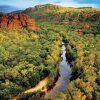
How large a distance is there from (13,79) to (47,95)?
916 centimetres

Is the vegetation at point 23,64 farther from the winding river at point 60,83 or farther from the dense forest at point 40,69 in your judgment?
the winding river at point 60,83

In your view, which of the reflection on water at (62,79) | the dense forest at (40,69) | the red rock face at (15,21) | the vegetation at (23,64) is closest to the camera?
the dense forest at (40,69)

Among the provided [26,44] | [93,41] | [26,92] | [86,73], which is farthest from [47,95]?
[93,41]

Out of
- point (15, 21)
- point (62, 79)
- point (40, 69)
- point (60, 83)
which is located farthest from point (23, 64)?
point (15, 21)

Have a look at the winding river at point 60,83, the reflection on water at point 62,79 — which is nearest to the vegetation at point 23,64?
the winding river at point 60,83

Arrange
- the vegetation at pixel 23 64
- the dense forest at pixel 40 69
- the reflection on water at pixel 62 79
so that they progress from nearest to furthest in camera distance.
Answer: the dense forest at pixel 40 69 → the vegetation at pixel 23 64 → the reflection on water at pixel 62 79

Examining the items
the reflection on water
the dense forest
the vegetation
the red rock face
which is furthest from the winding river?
the red rock face

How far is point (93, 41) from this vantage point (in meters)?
135

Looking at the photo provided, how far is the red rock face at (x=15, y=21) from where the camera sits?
521 ft

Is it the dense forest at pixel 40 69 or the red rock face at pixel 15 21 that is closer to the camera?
the dense forest at pixel 40 69

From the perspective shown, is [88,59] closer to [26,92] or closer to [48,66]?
[48,66]

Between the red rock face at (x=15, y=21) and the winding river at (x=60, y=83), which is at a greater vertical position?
the red rock face at (x=15, y=21)

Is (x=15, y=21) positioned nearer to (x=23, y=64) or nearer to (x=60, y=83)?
(x=23, y=64)

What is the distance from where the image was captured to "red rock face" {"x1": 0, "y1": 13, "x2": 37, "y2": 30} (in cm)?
15888
